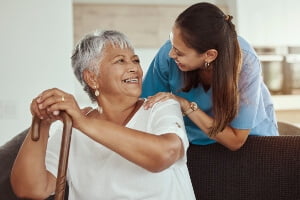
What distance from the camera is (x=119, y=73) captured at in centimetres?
145

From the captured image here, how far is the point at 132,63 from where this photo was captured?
4.80 ft

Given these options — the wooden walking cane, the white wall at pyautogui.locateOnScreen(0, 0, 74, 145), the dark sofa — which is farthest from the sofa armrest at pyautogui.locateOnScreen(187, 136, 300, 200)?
the white wall at pyautogui.locateOnScreen(0, 0, 74, 145)

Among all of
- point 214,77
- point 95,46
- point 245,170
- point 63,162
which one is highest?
point 95,46

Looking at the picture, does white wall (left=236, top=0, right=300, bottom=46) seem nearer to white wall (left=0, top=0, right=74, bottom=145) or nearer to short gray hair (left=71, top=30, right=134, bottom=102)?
white wall (left=0, top=0, right=74, bottom=145)

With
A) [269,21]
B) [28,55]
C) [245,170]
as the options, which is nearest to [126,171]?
[245,170]

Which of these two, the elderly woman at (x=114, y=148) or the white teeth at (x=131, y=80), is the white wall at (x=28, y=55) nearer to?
the elderly woman at (x=114, y=148)

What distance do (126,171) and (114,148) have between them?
0.77ft

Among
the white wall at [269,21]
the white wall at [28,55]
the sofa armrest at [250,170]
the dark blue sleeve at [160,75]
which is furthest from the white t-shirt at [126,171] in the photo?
the white wall at [269,21]

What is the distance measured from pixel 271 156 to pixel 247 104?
180mm

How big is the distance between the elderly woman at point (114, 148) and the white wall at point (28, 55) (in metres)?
2.09

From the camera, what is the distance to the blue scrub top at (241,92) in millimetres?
1636

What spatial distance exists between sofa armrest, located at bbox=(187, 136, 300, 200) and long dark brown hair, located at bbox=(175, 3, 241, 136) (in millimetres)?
126

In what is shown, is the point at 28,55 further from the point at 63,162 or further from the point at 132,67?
the point at 63,162

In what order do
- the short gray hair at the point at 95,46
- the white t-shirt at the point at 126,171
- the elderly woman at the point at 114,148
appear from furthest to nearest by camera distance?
1. the short gray hair at the point at 95,46
2. the white t-shirt at the point at 126,171
3. the elderly woman at the point at 114,148
